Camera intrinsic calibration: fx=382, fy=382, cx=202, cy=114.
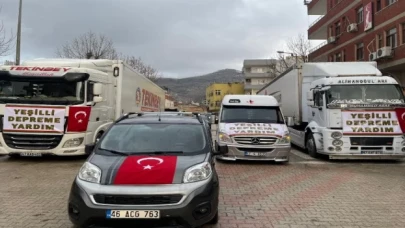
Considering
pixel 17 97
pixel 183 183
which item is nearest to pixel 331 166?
pixel 183 183

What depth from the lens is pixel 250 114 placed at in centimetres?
1252

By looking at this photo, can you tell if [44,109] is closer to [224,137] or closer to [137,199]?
[224,137]

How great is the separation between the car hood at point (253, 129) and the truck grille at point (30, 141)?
4.98 meters

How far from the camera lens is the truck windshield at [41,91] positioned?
10.9m

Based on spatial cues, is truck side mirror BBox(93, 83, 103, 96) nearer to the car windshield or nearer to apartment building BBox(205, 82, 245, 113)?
the car windshield

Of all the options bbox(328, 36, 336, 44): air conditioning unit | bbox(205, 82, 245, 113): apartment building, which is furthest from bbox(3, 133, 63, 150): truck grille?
bbox(205, 82, 245, 113): apartment building

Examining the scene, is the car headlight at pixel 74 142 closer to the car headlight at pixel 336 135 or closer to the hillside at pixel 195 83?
the car headlight at pixel 336 135

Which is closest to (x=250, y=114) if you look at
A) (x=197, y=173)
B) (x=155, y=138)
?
(x=155, y=138)

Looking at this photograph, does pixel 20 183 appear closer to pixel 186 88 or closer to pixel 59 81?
pixel 59 81

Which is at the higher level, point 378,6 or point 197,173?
point 378,6

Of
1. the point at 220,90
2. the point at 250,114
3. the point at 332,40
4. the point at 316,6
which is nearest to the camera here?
the point at 250,114

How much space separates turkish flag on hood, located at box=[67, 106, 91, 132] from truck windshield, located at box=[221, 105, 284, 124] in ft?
13.9

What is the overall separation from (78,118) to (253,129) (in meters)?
5.11

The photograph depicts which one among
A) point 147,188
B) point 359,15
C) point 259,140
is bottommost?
point 147,188
